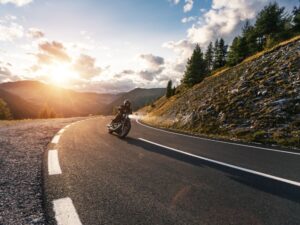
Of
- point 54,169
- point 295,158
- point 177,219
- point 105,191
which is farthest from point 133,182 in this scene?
point 295,158

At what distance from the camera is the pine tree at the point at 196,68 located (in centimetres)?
4611

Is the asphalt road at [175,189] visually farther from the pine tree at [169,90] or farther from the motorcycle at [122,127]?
the pine tree at [169,90]

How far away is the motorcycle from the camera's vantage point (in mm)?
10533

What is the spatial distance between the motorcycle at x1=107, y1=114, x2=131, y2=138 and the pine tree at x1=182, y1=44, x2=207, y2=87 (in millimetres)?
37117

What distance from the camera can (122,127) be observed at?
10.7m

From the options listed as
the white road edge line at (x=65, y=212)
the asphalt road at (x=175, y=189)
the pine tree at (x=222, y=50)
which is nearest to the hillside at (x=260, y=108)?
the asphalt road at (x=175, y=189)

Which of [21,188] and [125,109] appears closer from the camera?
[21,188]

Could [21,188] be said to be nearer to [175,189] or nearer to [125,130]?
[175,189]

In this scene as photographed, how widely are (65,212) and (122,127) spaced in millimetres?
7894

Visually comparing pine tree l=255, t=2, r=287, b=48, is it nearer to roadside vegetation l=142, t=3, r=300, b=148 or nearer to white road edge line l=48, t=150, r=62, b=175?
roadside vegetation l=142, t=3, r=300, b=148

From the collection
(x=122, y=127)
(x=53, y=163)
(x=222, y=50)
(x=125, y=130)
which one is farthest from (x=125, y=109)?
(x=222, y=50)

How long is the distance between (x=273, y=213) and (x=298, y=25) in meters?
43.0

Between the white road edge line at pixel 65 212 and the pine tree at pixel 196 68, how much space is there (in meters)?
45.0

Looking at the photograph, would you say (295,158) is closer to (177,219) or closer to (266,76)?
(177,219)
